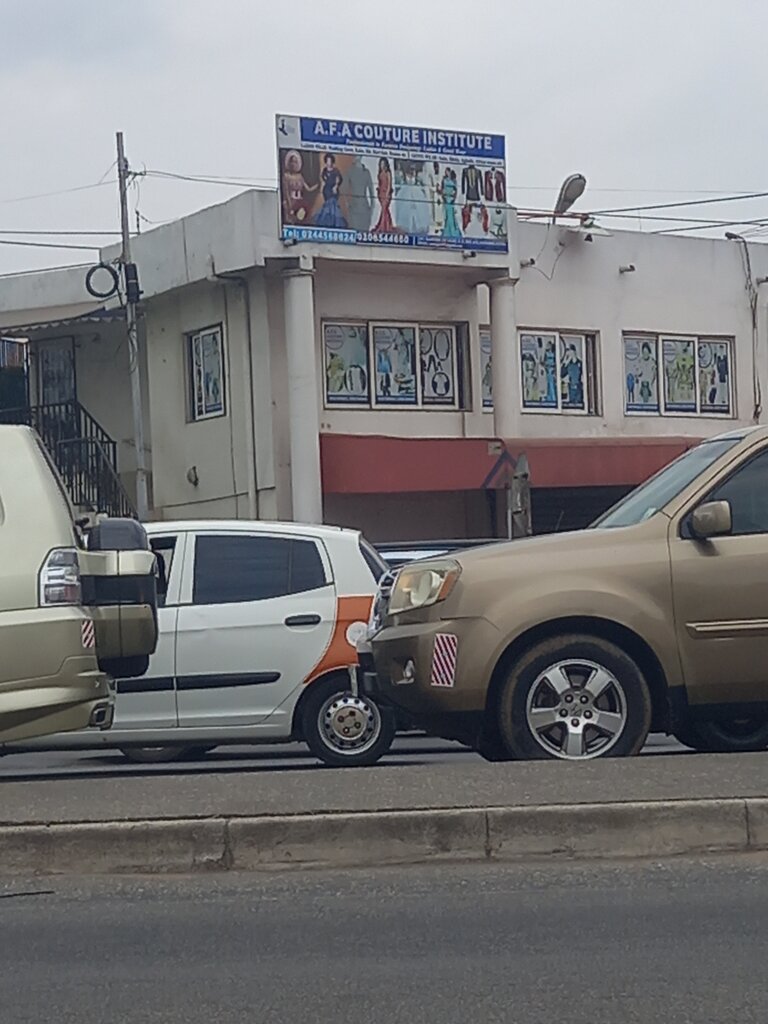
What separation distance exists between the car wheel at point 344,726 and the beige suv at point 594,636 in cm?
221

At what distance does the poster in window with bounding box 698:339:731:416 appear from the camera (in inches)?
1120

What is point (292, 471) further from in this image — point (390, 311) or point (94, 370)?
point (94, 370)

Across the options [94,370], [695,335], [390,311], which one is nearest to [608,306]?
[695,335]

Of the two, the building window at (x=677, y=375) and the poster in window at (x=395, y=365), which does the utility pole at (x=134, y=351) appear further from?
the building window at (x=677, y=375)

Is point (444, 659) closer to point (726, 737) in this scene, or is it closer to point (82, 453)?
point (726, 737)

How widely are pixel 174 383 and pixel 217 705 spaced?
54.6ft

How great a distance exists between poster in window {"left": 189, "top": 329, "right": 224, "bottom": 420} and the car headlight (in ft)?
57.0

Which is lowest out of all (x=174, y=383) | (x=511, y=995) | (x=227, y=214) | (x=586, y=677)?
(x=511, y=995)

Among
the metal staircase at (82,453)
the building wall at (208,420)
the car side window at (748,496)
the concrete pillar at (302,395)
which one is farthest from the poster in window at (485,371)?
the car side window at (748,496)

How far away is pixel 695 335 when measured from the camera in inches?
1110

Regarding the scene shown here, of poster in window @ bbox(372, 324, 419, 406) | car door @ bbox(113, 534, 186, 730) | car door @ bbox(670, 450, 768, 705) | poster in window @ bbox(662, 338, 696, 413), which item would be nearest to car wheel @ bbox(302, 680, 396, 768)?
car door @ bbox(113, 534, 186, 730)

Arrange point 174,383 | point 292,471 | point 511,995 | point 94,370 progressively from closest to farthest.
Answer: point 511,995 → point 292,471 → point 174,383 → point 94,370

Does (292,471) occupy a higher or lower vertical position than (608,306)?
lower

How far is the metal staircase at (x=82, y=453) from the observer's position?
26750mm
